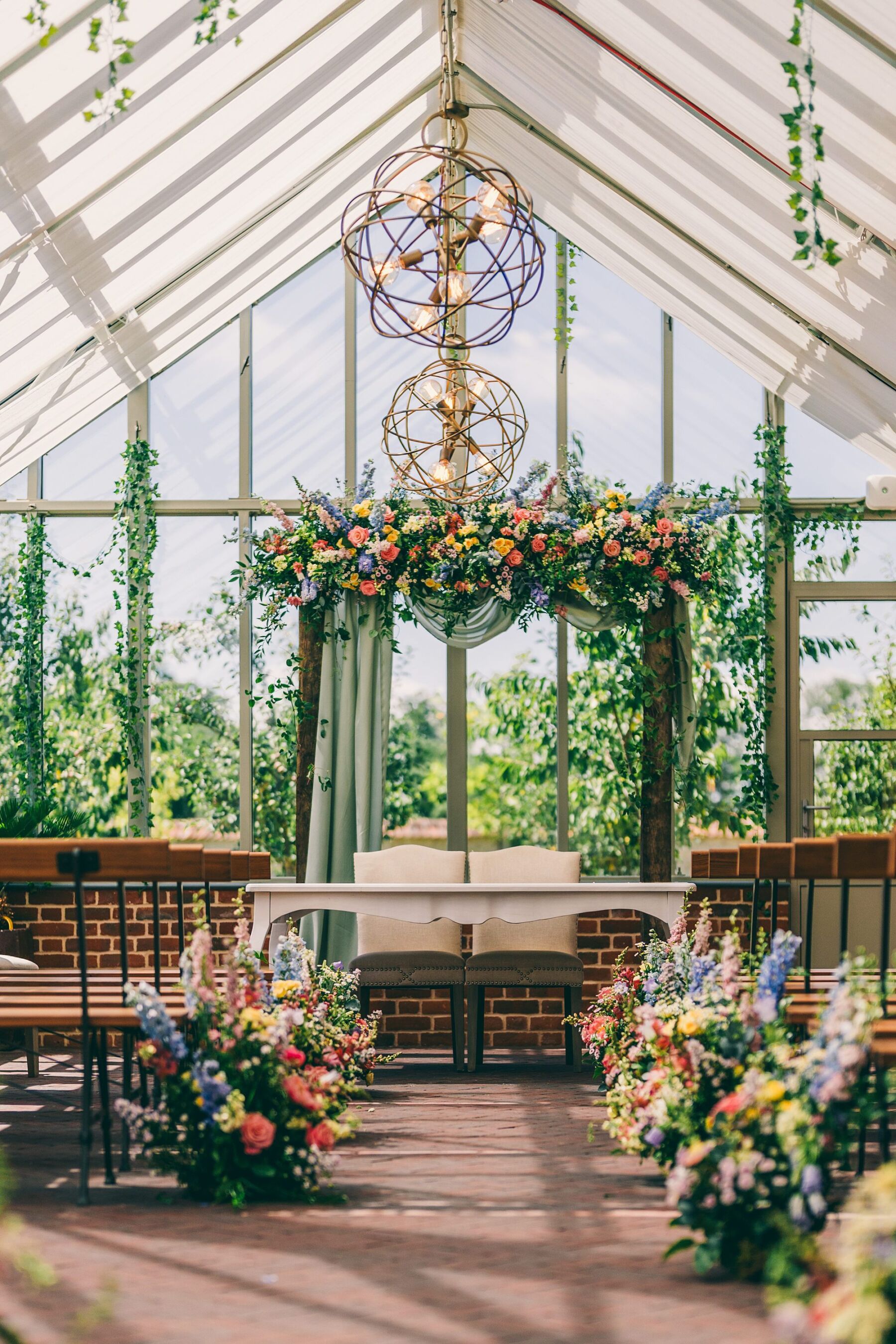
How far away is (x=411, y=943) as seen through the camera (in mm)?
6488

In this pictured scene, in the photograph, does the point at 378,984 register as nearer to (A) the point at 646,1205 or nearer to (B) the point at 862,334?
(A) the point at 646,1205

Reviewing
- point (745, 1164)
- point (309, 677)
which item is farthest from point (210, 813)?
point (745, 1164)

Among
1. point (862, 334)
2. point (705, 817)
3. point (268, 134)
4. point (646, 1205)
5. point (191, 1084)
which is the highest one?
point (268, 134)

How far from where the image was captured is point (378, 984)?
6.12m

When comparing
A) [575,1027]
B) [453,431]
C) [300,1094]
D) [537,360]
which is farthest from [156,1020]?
[537,360]

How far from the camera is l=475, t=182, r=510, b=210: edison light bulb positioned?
4.16 m

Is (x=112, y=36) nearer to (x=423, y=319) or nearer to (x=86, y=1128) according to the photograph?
(x=423, y=319)

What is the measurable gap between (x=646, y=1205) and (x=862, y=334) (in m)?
3.85

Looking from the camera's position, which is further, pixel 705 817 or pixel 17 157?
pixel 705 817

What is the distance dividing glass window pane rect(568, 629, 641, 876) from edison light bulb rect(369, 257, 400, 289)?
325 centimetres

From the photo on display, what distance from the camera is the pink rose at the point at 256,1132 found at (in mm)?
3357

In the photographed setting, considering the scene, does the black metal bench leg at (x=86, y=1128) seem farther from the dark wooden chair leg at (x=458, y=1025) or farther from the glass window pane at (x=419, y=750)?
the glass window pane at (x=419, y=750)

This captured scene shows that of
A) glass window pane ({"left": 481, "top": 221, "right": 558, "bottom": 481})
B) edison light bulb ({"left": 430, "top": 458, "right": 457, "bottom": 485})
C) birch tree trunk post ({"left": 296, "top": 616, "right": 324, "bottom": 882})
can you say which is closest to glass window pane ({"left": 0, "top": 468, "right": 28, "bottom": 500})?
birch tree trunk post ({"left": 296, "top": 616, "right": 324, "bottom": 882})

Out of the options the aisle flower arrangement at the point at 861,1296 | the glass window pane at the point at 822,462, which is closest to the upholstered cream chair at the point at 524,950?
the glass window pane at the point at 822,462
